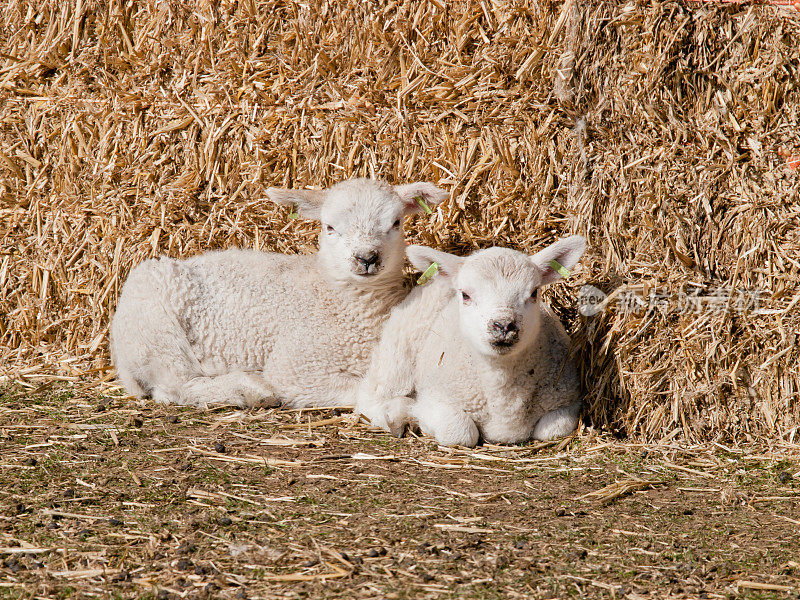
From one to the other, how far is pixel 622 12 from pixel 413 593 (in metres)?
3.14

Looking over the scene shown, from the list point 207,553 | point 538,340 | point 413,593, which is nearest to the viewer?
point 413,593

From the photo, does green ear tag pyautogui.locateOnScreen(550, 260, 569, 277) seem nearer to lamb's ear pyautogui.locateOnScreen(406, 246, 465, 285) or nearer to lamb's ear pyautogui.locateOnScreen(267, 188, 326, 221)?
lamb's ear pyautogui.locateOnScreen(406, 246, 465, 285)

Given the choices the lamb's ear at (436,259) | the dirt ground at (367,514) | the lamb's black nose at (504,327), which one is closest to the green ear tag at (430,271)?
the lamb's ear at (436,259)

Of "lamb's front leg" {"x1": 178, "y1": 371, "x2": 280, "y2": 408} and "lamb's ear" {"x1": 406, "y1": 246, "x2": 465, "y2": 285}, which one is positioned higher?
"lamb's ear" {"x1": 406, "y1": 246, "x2": 465, "y2": 285}

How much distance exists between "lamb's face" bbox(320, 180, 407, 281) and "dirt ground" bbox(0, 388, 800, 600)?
2.95ft

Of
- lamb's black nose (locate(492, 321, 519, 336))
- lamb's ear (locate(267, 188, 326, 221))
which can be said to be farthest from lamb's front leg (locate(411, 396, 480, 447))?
lamb's ear (locate(267, 188, 326, 221))

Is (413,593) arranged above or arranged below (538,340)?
below

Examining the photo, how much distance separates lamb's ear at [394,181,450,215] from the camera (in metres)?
5.30

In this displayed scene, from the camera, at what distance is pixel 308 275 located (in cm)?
573

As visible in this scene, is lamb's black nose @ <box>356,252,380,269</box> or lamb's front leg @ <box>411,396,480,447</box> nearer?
lamb's front leg @ <box>411,396,480,447</box>

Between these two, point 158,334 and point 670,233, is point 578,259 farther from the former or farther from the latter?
point 158,334

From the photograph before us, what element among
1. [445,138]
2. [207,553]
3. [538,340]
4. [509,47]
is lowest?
[207,553]

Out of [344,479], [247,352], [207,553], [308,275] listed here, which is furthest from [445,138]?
[207,553]

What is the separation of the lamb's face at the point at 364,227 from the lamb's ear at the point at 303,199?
79 millimetres
